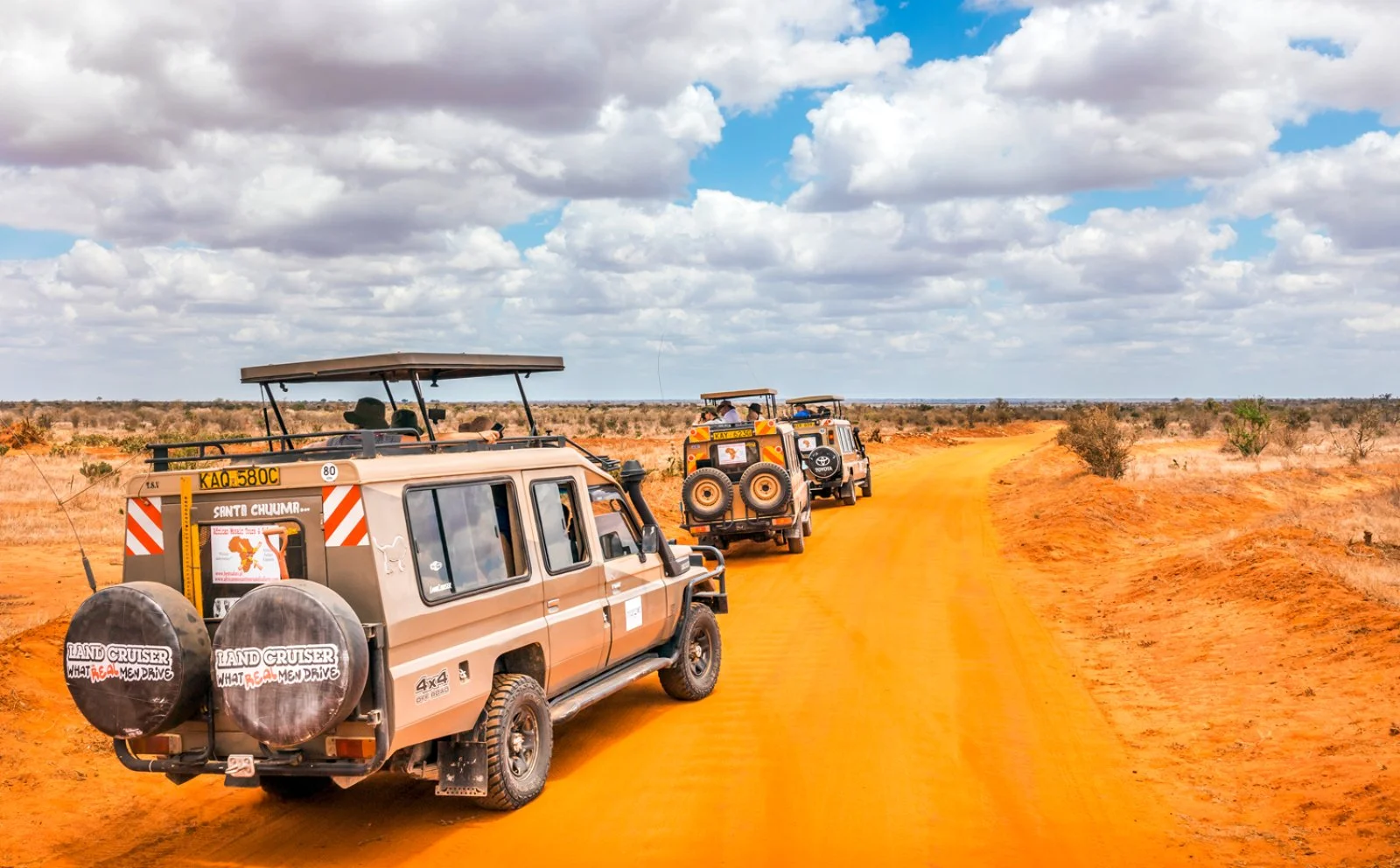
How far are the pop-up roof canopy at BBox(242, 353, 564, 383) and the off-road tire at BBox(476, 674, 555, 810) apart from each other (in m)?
2.24

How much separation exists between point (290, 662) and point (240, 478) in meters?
1.24

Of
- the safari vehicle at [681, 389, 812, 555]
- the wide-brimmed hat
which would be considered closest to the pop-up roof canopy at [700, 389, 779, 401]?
the safari vehicle at [681, 389, 812, 555]

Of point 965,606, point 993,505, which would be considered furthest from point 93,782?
point 993,505

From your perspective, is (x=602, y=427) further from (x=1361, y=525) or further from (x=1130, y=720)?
(x=1130, y=720)

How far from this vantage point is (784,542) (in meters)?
20.4

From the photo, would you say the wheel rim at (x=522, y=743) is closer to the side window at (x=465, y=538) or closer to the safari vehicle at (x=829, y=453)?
the side window at (x=465, y=538)

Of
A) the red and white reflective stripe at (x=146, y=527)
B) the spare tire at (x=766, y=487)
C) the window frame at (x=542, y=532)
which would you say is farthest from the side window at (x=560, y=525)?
the spare tire at (x=766, y=487)

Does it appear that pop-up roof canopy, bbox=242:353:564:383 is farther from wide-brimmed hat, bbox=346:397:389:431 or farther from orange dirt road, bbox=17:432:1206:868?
orange dirt road, bbox=17:432:1206:868

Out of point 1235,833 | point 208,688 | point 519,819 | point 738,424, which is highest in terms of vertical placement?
point 738,424

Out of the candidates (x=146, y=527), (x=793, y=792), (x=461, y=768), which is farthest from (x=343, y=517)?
(x=793, y=792)

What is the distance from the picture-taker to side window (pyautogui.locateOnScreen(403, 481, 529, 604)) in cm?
635

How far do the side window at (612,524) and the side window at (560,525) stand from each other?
0.25 metres

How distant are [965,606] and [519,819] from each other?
329 inches

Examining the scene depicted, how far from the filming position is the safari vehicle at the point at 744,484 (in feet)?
59.1
